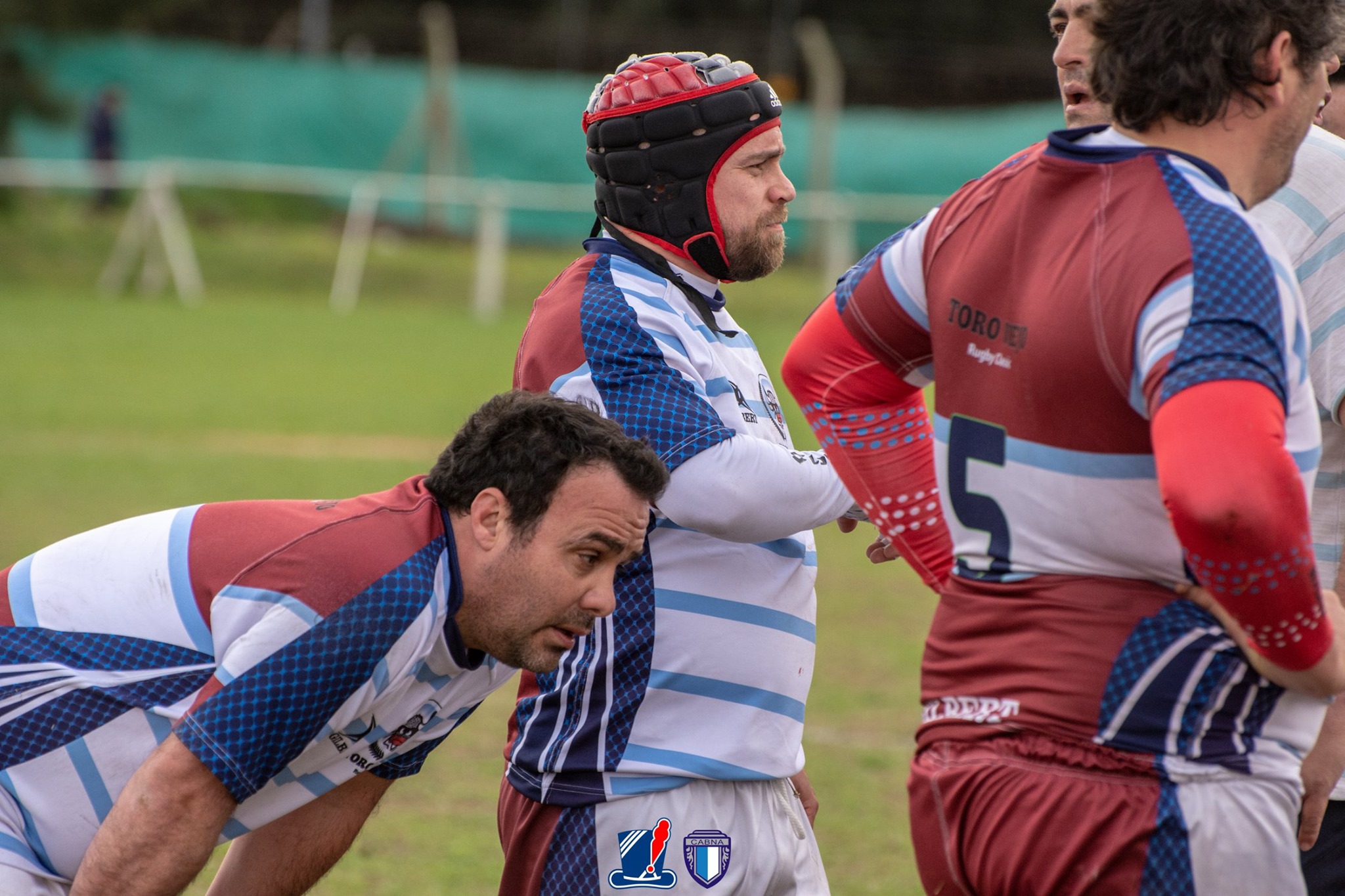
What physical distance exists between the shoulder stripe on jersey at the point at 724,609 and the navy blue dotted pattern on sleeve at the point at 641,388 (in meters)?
0.30

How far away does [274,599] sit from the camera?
2668mm

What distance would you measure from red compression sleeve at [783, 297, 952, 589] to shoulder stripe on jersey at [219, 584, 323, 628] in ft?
3.07

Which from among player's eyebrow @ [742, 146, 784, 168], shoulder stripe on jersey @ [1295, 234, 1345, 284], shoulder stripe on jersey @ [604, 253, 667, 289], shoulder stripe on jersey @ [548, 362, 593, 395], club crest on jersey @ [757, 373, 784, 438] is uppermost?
player's eyebrow @ [742, 146, 784, 168]

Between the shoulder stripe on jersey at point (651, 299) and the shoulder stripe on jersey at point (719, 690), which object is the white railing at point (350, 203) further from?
the shoulder stripe on jersey at point (719, 690)

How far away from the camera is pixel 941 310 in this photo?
224 centimetres

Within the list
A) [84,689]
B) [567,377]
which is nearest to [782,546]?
[567,377]

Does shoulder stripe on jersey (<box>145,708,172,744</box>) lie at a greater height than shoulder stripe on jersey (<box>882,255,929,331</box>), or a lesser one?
lesser

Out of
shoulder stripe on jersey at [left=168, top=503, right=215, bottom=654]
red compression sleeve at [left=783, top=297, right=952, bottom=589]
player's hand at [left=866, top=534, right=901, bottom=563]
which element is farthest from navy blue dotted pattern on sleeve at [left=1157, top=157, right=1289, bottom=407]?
shoulder stripe on jersey at [left=168, top=503, right=215, bottom=654]

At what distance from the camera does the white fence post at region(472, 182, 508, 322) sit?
922 inches

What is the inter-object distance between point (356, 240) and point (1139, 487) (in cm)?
2384

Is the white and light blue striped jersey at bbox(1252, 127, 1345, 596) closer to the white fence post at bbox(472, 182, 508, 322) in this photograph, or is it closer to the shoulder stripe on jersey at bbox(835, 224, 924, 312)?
the shoulder stripe on jersey at bbox(835, 224, 924, 312)

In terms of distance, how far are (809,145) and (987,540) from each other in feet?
82.0

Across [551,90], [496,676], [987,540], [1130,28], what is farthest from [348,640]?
[551,90]

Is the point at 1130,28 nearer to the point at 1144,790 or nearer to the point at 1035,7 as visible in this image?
the point at 1144,790
